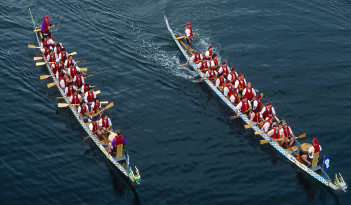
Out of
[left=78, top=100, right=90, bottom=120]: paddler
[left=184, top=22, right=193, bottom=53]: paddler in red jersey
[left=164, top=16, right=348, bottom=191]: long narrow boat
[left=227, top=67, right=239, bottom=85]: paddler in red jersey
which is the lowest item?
[left=164, top=16, right=348, bottom=191]: long narrow boat

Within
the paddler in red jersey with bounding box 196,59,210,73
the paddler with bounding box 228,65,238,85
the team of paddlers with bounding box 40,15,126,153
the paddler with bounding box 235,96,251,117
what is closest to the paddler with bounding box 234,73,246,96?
the paddler with bounding box 228,65,238,85

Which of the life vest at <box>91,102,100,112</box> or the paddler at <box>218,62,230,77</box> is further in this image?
the paddler at <box>218,62,230,77</box>

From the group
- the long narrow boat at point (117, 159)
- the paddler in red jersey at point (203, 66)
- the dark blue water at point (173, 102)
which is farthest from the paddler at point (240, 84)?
the long narrow boat at point (117, 159)

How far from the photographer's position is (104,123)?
117 feet

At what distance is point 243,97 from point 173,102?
6.44 m

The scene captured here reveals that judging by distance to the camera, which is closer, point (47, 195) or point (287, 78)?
point (47, 195)

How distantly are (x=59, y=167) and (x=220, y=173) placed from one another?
12.3m

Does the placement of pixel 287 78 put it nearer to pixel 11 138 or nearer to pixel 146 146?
pixel 146 146

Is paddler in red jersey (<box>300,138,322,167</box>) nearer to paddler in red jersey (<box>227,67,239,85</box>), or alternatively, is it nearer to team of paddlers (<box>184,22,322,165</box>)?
team of paddlers (<box>184,22,322,165</box>)

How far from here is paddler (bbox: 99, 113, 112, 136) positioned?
117ft

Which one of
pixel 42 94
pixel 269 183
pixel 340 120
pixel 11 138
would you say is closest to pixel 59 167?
pixel 11 138

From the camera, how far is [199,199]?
31984 mm

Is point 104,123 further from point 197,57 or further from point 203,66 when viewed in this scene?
point 197,57

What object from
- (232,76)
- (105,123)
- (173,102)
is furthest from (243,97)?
(105,123)
